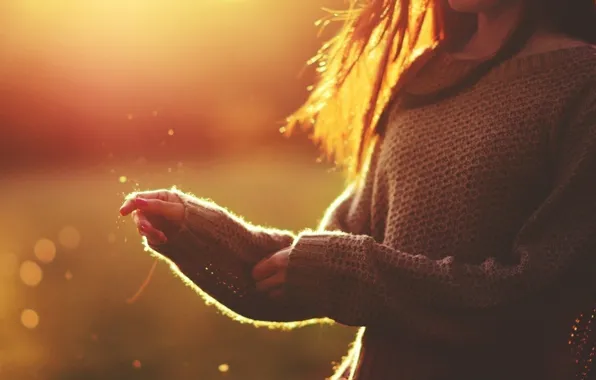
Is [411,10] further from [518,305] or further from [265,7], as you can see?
[265,7]

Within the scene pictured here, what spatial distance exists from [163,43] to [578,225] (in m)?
14.1

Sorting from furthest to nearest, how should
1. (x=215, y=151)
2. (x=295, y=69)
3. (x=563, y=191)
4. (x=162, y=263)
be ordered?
(x=215, y=151), (x=295, y=69), (x=162, y=263), (x=563, y=191)

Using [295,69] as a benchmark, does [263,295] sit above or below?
above

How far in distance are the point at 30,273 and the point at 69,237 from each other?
1383mm

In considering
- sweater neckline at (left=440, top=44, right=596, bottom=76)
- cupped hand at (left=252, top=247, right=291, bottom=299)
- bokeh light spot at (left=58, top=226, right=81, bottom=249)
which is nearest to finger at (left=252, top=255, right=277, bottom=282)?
cupped hand at (left=252, top=247, right=291, bottom=299)

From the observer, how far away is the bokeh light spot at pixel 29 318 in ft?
21.9

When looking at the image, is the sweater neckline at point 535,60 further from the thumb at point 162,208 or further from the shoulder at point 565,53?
the thumb at point 162,208

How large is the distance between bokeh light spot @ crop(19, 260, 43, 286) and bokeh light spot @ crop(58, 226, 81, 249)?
2.45 feet

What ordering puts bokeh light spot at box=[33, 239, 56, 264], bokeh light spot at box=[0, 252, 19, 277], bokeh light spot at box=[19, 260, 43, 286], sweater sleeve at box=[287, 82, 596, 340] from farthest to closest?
bokeh light spot at box=[33, 239, 56, 264] → bokeh light spot at box=[0, 252, 19, 277] → bokeh light spot at box=[19, 260, 43, 286] → sweater sleeve at box=[287, 82, 596, 340]

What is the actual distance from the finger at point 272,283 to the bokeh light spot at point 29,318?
17.1 ft

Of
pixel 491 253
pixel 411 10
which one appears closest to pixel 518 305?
pixel 491 253

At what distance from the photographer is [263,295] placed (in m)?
1.86

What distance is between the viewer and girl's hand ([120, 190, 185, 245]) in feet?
5.77

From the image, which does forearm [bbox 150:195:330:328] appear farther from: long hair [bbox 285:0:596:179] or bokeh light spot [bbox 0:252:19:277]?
bokeh light spot [bbox 0:252:19:277]
